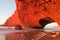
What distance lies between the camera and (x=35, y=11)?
667 cm

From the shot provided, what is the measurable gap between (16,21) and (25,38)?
99 centimetres

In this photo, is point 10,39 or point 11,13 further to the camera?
point 11,13

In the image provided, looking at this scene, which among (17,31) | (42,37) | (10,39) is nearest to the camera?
(10,39)

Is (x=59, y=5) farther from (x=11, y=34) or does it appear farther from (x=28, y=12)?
(x=11, y=34)

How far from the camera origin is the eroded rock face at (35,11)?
6.63 metres

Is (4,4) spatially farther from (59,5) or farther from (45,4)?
(59,5)

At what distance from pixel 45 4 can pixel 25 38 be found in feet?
5.53

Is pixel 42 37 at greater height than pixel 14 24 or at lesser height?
lesser

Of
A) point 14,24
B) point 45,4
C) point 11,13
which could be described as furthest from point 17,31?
point 45,4

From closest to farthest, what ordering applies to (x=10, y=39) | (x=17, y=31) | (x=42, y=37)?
(x=10, y=39)
(x=42, y=37)
(x=17, y=31)

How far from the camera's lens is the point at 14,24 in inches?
253

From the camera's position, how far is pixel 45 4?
671cm

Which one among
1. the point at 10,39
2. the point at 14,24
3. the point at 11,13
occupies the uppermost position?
the point at 11,13

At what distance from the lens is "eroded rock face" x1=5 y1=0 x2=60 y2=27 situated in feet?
21.7
